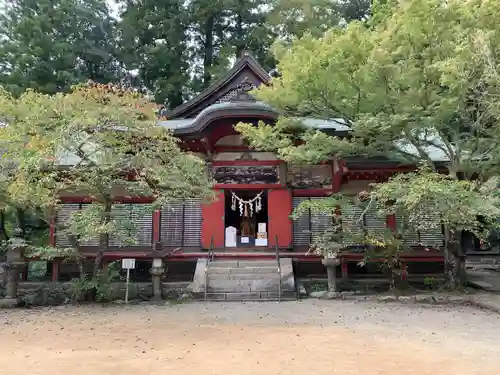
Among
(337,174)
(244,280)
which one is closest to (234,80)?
(337,174)

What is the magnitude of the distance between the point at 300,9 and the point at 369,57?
1961 cm

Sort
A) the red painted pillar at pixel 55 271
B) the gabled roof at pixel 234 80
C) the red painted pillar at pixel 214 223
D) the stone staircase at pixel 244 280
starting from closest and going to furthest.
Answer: the stone staircase at pixel 244 280
the red painted pillar at pixel 55 271
the red painted pillar at pixel 214 223
the gabled roof at pixel 234 80

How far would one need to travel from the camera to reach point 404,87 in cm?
919

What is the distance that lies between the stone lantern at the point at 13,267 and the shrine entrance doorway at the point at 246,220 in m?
5.72

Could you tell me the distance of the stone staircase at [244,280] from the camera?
10289 millimetres

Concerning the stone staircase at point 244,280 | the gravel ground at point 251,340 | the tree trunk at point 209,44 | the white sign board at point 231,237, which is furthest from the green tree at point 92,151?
the tree trunk at point 209,44

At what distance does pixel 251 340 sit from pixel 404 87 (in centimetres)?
642

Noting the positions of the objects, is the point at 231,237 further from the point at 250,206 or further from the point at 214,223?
the point at 250,206

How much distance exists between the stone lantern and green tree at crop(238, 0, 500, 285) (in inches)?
244

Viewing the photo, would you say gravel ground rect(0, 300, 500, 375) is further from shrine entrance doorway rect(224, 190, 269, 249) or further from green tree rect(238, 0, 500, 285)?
shrine entrance doorway rect(224, 190, 269, 249)

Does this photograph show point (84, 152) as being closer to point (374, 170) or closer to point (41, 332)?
point (41, 332)

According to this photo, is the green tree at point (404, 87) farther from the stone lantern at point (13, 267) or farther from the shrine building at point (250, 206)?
the stone lantern at point (13, 267)

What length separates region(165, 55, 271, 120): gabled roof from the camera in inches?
617

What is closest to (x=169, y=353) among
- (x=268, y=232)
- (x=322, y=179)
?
(x=268, y=232)
